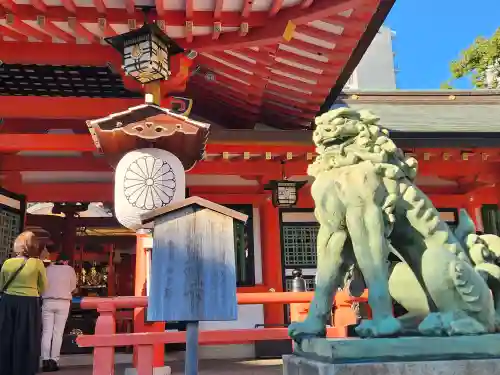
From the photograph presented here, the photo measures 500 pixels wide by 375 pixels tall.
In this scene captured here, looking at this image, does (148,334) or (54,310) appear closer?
(148,334)

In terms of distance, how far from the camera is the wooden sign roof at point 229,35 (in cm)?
452

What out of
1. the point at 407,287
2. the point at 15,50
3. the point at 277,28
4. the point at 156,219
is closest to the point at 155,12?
the point at 277,28

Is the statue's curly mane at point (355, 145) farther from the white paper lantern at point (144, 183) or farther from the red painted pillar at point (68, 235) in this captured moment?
the red painted pillar at point (68, 235)

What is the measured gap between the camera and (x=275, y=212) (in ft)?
24.8

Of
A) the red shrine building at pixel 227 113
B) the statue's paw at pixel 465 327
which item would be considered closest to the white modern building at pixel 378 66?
the red shrine building at pixel 227 113

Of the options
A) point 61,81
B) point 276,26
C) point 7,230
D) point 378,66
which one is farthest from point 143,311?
point 378,66

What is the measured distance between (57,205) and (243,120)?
429 centimetres

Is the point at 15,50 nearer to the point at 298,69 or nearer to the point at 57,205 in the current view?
the point at 298,69

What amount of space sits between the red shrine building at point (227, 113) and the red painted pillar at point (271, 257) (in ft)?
0.07

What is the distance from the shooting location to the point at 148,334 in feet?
13.4

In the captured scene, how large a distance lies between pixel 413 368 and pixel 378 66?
3227 cm

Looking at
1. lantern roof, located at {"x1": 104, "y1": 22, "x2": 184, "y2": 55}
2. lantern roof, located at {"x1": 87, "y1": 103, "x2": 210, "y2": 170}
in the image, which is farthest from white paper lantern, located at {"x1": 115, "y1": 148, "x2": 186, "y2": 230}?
lantern roof, located at {"x1": 104, "y1": 22, "x2": 184, "y2": 55}

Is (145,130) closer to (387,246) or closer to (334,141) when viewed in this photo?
(334,141)

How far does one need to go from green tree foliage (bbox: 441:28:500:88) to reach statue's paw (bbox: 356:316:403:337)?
1673cm
